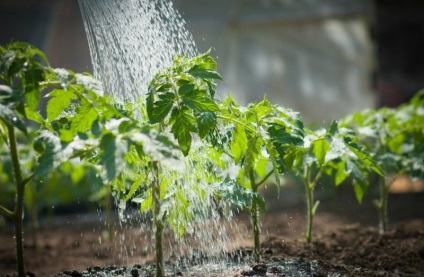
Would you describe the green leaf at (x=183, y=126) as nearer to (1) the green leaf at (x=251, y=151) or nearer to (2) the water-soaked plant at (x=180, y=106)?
(2) the water-soaked plant at (x=180, y=106)

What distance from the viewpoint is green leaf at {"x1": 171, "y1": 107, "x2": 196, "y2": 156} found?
2164mm

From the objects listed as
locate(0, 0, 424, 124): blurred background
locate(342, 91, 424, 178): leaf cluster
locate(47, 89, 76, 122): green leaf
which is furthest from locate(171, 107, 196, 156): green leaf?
locate(0, 0, 424, 124): blurred background

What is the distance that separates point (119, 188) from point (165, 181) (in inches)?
10.8

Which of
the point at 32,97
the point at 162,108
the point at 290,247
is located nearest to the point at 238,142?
the point at 162,108

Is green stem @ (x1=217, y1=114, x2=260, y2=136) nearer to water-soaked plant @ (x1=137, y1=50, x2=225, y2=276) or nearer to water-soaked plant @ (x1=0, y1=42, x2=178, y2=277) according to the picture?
water-soaked plant @ (x1=137, y1=50, x2=225, y2=276)

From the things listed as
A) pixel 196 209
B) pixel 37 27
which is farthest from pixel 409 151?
pixel 37 27

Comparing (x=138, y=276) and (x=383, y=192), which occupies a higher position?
(x=383, y=192)

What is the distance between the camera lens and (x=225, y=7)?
7.91 m

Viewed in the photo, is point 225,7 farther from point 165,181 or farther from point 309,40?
point 165,181

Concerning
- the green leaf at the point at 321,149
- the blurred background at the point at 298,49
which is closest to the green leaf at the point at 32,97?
the green leaf at the point at 321,149

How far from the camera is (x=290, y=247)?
324 centimetres

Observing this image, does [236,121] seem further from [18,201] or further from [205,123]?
[18,201]

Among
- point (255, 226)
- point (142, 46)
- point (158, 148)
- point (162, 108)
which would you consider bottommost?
point (255, 226)

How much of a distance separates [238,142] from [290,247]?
3.48 feet
